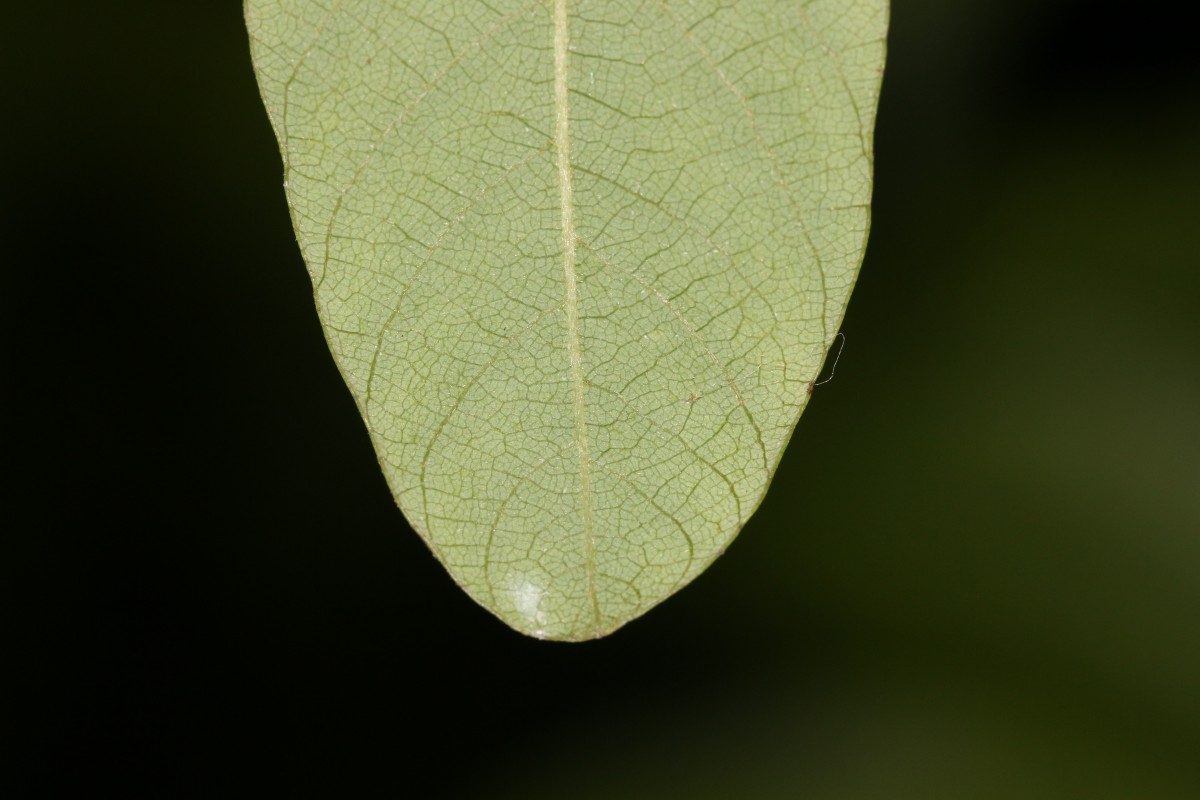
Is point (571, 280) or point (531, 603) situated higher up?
point (571, 280)

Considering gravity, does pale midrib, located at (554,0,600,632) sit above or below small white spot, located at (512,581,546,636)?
above

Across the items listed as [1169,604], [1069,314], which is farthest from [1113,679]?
[1069,314]

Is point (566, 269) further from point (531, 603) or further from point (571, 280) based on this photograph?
point (531, 603)

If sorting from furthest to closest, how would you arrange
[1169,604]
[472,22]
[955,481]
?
[955,481], [1169,604], [472,22]

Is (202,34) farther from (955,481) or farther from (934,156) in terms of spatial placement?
(955,481)

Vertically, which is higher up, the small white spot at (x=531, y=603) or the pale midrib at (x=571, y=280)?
the pale midrib at (x=571, y=280)

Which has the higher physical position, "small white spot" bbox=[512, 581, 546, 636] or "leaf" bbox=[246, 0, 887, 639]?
"leaf" bbox=[246, 0, 887, 639]

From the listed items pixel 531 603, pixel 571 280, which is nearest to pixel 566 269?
pixel 571 280
